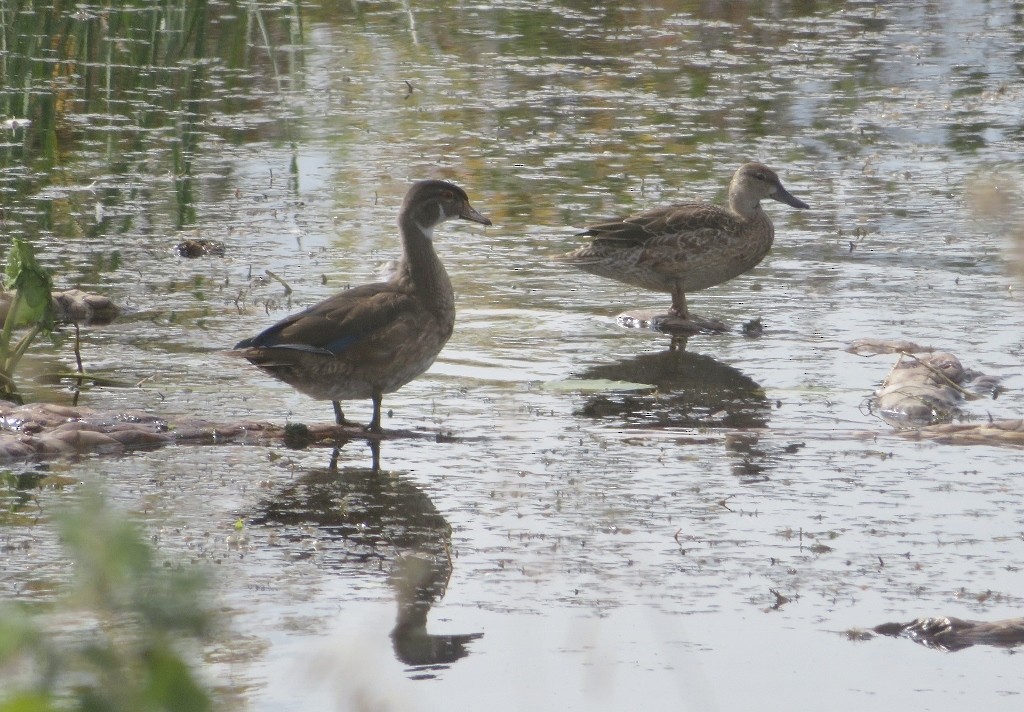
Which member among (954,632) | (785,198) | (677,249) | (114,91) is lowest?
(954,632)

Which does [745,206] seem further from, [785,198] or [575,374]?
[575,374]

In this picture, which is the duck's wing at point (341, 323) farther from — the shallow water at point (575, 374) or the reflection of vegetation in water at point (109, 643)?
the reflection of vegetation in water at point (109, 643)

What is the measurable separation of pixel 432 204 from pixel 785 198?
10.7 feet

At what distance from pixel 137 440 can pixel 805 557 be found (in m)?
2.55

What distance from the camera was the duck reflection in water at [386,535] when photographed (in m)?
4.38

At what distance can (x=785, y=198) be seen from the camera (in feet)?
32.2

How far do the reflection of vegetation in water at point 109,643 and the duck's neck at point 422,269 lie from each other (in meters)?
5.32

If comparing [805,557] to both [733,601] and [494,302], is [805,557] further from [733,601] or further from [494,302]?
[494,302]

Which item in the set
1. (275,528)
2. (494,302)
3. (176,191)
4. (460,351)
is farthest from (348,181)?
(275,528)

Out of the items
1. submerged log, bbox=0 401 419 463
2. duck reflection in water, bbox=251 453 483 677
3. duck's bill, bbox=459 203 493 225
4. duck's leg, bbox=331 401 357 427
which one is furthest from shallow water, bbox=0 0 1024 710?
duck's bill, bbox=459 203 493 225

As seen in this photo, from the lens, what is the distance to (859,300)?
8.70 metres

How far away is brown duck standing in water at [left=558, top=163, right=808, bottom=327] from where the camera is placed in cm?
872

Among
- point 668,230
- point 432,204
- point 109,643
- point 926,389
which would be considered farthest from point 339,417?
point 109,643

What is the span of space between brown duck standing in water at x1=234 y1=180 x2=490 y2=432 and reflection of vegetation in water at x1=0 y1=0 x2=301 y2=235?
2.27 meters
